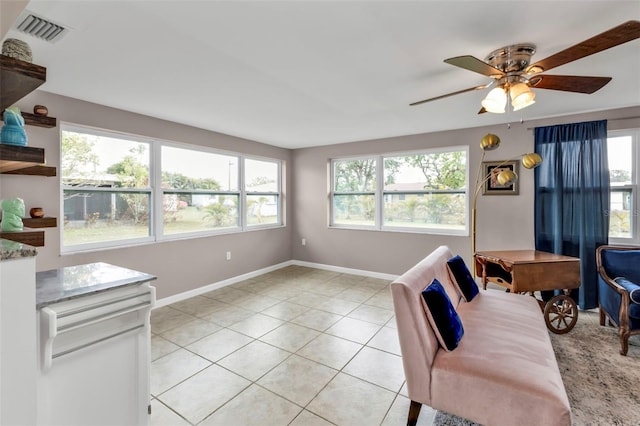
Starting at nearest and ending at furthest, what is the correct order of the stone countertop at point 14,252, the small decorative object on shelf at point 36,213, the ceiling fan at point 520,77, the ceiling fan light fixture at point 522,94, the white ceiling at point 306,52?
the stone countertop at point 14,252, the white ceiling at point 306,52, the ceiling fan at point 520,77, the ceiling fan light fixture at point 522,94, the small decorative object on shelf at point 36,213

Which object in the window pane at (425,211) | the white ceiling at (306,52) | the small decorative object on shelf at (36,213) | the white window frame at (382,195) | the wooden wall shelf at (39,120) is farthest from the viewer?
the window pane at (425,211)

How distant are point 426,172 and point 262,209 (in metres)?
2.90

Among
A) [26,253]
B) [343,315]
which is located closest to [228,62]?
[26,253]

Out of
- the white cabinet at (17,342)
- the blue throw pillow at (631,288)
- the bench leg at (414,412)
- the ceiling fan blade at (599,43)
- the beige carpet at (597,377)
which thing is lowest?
the beige carpet at (597,377)

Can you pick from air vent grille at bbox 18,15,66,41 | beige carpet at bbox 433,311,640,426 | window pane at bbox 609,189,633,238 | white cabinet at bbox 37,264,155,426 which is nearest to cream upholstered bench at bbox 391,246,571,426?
beige carpet at bbox 433,311,640,426

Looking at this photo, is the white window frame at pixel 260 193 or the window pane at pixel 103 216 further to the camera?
the white window frame at pixel 260 193

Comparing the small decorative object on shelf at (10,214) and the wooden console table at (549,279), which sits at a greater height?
the small decorative object on shelf at (10,214)

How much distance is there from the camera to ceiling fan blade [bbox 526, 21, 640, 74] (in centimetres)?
132

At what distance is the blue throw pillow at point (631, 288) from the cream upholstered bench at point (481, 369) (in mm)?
1169

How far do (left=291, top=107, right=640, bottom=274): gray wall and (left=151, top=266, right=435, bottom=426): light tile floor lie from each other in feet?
3.44

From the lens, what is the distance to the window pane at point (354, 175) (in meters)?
5.07

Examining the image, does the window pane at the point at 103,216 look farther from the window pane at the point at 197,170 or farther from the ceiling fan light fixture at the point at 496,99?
the ceiling fan light fixture at the point at 496,99

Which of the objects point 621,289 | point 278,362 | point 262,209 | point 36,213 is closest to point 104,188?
point 36,213

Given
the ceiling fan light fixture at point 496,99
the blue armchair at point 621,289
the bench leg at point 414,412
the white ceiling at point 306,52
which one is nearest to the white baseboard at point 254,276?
the white ceiling at point 306,52
